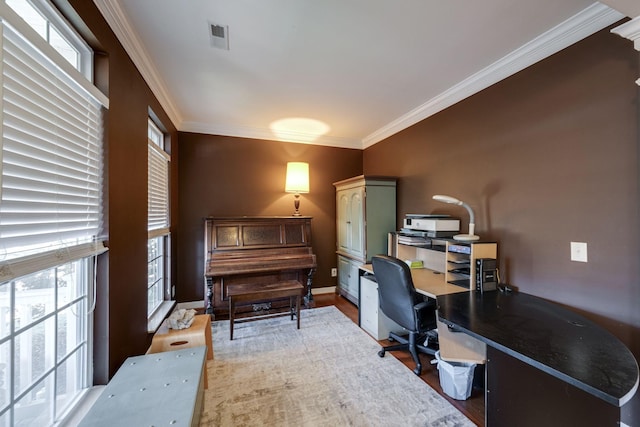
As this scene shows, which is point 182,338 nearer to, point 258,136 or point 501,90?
point 258,136

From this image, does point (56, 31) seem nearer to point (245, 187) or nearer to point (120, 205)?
point (120, 205)

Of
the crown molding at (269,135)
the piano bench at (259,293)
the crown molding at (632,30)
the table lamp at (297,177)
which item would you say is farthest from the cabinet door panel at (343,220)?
the crown molding at (632,30)

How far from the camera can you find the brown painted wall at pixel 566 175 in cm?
144

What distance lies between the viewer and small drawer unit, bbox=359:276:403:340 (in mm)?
2584

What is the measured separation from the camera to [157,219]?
2490mm

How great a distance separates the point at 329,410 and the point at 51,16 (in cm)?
254

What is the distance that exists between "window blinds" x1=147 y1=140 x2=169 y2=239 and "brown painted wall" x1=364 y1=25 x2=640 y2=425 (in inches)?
116

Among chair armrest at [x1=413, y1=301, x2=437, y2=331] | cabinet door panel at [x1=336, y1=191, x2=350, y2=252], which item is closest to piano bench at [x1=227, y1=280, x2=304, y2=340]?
cabinet door panel at [x1=336, y1=191, x2=350, y2=252]

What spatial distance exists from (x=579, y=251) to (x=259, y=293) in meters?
2.66

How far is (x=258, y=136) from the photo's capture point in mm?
3717

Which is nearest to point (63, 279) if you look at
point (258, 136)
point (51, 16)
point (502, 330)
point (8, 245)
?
point (8, 245)

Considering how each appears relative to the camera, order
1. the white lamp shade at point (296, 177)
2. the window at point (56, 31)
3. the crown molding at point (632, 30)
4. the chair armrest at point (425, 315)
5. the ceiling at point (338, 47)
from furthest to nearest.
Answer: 1. the white lamp shade at point (296, 177)
2. the chair armrest at point (425, 315)
3. the ceiling at point (338, 47)
4. the crown molding at point (632, 30)
5. the window at point (56, 31)

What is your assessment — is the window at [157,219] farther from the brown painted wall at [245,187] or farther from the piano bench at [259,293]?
the piano bench at [259,293]

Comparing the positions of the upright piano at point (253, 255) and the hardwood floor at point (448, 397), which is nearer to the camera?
the hardwood floor at point (448, 397)
